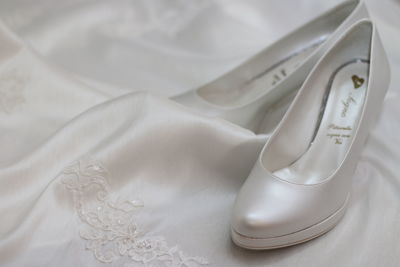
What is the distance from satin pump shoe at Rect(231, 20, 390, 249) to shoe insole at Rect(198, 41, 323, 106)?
0.51 ft

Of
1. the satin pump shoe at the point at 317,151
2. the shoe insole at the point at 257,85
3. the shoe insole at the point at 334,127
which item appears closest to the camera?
the satin pump shoe at the point at 317,151

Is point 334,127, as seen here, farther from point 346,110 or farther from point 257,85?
point 257,85

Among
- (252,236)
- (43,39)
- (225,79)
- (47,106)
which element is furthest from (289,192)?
(43,39)

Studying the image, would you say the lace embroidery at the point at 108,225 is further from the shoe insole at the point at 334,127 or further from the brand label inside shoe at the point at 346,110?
the brand label inside shoe at the point at 346,110

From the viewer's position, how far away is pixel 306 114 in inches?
38.8

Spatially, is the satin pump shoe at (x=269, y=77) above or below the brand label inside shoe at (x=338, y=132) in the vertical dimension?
above

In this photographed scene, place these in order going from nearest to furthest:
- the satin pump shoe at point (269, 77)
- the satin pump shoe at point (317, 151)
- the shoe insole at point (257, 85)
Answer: the satin pump shoe at point (317, 151)
the satin pump shoe at point (269, 77)
the shoe insole at point (257, 85)

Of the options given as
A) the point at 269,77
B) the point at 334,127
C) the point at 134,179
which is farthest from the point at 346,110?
the point at 134,179

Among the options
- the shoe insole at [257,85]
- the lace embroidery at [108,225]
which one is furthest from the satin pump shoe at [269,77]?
the lace embroidery at [108,225]

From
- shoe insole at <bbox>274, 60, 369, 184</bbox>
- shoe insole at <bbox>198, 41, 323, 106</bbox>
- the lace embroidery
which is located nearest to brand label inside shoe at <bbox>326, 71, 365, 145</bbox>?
shoe insole at <bbox>274, 60, 369, 184</bbox>

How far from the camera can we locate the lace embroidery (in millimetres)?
799

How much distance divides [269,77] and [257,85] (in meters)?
0.03

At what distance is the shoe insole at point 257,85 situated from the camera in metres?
1.18

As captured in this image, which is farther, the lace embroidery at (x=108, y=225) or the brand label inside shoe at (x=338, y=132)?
the brand label inside shoe at (x=338, y=132)
